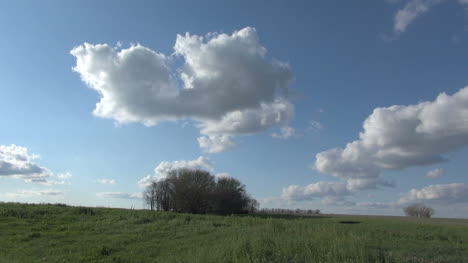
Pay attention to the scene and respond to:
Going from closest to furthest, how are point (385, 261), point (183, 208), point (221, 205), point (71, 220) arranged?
point (385, 261) → point (71, 220) → point (183, 208) → point (221, 205)

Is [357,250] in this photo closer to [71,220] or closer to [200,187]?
[71,220]

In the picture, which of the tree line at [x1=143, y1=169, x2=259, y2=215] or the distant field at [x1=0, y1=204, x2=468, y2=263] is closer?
the distant field at [x1=0, y1=204, x2=468, y2=263]

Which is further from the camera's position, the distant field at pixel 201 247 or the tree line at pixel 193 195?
the tree line at pixel 193 195

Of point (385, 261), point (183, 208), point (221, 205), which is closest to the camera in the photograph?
point (385, 261)

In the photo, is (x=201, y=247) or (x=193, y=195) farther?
(x=193, y=195)

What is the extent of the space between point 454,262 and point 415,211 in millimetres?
109006

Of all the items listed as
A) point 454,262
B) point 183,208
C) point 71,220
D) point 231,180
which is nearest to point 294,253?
point 454,262

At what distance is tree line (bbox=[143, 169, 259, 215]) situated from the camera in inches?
3585

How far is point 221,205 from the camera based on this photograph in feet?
323

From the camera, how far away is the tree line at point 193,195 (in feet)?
299

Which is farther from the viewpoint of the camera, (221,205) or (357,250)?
(221,205)

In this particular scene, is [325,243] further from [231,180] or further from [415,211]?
[415,211]

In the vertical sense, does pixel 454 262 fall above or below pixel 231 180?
below

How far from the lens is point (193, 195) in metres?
91.1
